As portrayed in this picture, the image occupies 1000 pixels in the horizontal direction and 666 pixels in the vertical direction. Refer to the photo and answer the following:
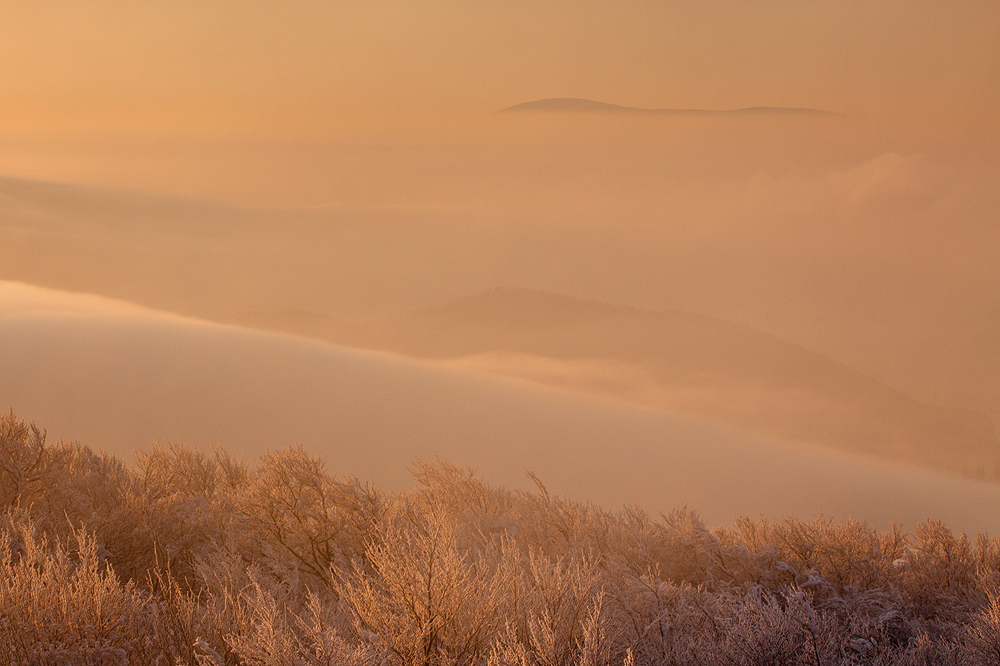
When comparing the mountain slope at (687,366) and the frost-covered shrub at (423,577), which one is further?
the mountain slope at (687,366)

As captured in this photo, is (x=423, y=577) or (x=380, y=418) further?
(x=380, y=418)

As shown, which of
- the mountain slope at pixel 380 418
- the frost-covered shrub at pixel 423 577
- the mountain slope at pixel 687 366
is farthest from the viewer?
the mountain slope at pixel 687 366

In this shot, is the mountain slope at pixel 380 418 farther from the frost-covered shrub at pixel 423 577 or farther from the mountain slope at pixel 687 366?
the mountain slope at pixel 687 366

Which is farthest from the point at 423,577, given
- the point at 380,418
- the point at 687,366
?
the point at 687,366

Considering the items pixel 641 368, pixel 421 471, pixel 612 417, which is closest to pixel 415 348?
pixel 641 368

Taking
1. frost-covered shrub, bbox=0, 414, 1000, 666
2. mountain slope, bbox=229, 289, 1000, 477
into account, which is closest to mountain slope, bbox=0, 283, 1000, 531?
frost-covered shrub, bbox=0, 414, 1000, 666

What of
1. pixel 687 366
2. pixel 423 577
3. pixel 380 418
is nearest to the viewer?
pixel 423 577

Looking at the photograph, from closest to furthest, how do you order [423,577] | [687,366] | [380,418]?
[423,577]
[380,418]
[687,366]

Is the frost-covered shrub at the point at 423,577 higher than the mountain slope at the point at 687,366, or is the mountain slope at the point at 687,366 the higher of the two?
the frost-covered shrub at the point at 423,577

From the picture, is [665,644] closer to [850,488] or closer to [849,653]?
[849,653]

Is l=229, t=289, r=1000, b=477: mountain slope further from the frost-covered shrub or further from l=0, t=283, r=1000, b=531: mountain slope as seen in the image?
the frost-covered shrub

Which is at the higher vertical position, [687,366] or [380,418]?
[380,418]

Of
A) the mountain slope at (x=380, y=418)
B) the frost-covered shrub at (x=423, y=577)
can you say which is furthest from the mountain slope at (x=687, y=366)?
the frost-covered shrub at (x=423, y=577)

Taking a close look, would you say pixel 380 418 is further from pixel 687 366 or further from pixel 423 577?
pixel 687 366
